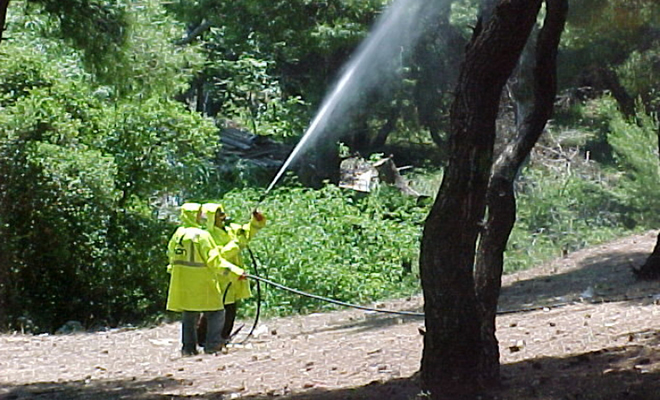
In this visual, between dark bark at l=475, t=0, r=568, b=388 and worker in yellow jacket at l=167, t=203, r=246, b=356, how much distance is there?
11.4 ft

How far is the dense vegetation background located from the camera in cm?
1344

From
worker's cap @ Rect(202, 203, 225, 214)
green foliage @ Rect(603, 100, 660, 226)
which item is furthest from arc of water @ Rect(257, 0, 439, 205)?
worker's cap @ Rect(202, 203, 225, 214)

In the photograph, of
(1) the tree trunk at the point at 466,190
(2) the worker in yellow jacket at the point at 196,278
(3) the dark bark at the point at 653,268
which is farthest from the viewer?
(3) the dark bark at the point at 653,268

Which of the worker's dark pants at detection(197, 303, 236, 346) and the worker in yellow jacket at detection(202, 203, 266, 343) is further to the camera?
the worker's dark pants at detection(197, 303, 236, 346)

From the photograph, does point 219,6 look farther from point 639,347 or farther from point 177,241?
point 639,347

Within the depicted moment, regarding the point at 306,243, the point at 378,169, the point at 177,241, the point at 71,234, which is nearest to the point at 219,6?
the point at 378,169

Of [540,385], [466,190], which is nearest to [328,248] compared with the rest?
[540,385]

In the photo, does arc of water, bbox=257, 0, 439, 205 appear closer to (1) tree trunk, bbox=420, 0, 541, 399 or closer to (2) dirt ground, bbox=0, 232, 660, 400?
(2) dirt ground, bbox=0, 232, 660, 400

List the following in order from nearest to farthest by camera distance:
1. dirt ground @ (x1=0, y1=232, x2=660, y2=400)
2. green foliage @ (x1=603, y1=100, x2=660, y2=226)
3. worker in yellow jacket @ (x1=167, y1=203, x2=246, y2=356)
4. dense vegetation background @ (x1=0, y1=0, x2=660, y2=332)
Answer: dirt ground @ (x1=0, y1=232, x2=660, y2=400), worker in yellow jacket @ (x1=167, y1=203, x2=246, y2=356), dense vegetation background @ (x1=0, y1=0, x2=660, y2=332), green foliage @ (x1=603, y1=100, x2=660, y2=226)

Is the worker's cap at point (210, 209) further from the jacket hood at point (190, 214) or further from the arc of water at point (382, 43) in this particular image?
the arc of water at point (382, 43)

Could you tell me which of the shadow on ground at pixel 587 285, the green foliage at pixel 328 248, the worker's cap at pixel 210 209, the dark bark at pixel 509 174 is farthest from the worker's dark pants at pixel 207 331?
the green foliage at pixel 328 248

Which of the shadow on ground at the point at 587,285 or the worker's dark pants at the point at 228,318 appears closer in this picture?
the worker's dark pants at the point at 228,318

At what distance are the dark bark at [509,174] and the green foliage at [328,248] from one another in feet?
25.1

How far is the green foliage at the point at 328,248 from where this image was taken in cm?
1530
